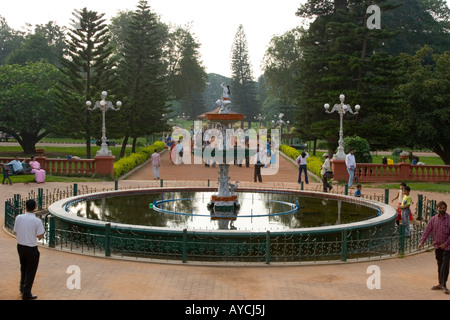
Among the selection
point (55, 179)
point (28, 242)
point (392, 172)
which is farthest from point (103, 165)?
point (28, 242)

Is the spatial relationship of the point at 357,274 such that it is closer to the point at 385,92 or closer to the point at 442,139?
the point at 385,92

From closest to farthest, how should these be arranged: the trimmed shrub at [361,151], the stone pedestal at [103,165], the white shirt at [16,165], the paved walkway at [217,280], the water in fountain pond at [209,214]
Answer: the paved walkway at [217,280] < the water in fountain pond at [209,214] < the white shirt at [16,165] < the stone pedestal at [103,165] < the trimmed shrub at [361,151]

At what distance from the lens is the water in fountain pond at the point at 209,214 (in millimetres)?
14969

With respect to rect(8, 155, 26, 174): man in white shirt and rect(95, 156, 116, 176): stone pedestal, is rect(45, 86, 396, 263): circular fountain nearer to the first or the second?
rect(95, 156, 116, 176): stone pedestal

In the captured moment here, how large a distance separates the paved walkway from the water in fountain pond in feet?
9.73

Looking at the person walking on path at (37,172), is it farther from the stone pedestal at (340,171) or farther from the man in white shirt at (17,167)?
the stone pedestal at (340,171)

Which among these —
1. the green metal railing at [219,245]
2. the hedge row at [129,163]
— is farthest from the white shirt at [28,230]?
the hedge row at [129,163]

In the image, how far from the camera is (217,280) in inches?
390

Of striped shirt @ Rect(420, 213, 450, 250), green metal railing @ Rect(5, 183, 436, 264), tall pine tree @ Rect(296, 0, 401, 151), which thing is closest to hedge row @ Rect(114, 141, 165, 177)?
tall pine tree @ Rect(296, 0, 401, 151)

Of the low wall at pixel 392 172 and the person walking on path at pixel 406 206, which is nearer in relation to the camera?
the person walking on path at pixel 406 206

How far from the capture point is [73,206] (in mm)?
17281

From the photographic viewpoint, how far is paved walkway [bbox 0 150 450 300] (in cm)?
902

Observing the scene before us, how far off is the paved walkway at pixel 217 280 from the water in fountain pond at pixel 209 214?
9.73ft

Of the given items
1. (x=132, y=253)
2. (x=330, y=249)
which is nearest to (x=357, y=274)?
(x=330, y=249)
